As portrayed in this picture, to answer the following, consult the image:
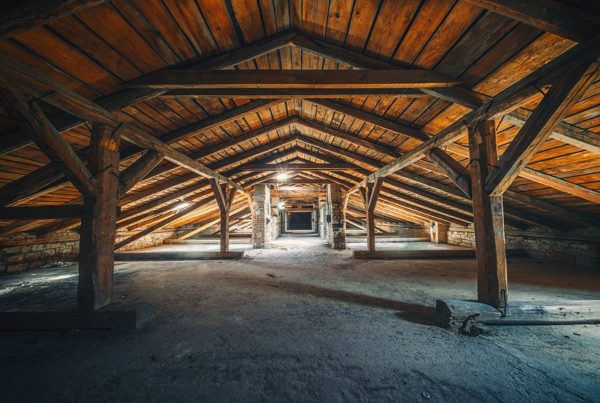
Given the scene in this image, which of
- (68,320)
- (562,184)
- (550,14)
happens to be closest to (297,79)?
(550,14)

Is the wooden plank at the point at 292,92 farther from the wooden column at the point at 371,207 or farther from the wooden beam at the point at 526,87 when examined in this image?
the wooden column at the point at 371,207

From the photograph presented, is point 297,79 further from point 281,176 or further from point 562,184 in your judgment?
point 281,176

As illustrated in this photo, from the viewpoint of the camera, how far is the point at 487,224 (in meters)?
2.57

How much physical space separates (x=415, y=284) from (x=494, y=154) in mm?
2628

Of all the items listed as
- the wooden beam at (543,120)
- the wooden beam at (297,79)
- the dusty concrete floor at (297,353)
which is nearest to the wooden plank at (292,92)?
the wooden beam at (297,79)

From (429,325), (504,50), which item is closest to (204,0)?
(504,50)

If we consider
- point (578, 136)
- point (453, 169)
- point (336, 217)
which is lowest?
point (336, 217)

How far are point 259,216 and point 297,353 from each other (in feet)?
25.3

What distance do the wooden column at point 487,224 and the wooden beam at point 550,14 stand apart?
1069mm

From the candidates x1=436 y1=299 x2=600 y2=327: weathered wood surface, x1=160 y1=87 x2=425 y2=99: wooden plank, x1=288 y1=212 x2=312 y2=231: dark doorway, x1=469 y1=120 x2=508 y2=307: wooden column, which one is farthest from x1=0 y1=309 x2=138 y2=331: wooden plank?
x1=288 y1=212 x2=312 y2=231: dark doorway

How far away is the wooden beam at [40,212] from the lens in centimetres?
241

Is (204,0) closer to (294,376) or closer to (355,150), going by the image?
(294,376)

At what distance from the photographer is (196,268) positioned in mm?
5562

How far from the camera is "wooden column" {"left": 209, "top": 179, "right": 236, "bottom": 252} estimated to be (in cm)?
661
